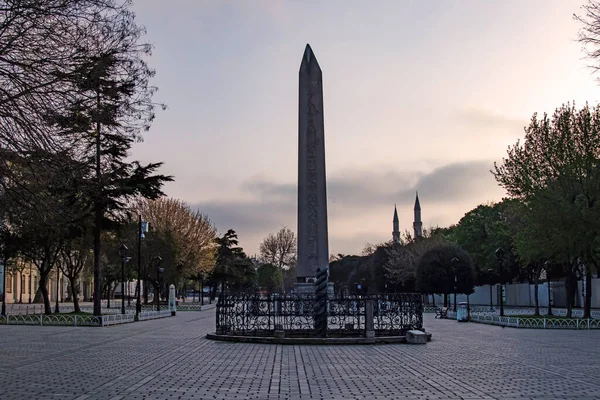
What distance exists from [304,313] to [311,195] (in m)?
6.03

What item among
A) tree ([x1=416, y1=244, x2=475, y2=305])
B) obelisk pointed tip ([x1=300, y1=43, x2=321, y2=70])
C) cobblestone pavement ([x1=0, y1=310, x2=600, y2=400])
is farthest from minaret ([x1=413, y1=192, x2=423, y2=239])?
cobblestone pavement ([x1=0, y1=310, x2=600, y2=400])

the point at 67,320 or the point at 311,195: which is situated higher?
the point at 311,195

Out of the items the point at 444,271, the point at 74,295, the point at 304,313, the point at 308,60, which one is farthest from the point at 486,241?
the point at 304,313

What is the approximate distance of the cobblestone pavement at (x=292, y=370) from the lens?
10984 millimetres

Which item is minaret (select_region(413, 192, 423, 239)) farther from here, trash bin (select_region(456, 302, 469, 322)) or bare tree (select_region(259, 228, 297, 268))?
trash bin (select_region(456, 302, 469, 322))

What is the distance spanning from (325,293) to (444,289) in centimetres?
4088

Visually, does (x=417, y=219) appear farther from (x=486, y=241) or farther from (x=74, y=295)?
(x=74, y=295)

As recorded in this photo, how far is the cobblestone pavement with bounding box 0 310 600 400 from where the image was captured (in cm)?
1098

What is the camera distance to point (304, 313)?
22438 mm

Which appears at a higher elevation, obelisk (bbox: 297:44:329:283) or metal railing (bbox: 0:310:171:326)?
obelisk (bbox: 297:44:329:283)

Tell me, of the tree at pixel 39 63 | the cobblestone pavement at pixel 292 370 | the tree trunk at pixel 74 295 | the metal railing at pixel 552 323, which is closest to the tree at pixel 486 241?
the metal railing at pixel 552 323

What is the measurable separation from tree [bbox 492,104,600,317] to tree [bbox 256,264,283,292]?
196 ft

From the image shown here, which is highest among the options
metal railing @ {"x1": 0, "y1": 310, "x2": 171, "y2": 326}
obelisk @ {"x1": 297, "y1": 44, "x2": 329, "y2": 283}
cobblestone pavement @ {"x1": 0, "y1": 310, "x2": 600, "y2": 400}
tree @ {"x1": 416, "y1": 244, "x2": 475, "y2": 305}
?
obelisk @ {"x1": 297, "y1": 44, "x2": 329, "y2": 283}

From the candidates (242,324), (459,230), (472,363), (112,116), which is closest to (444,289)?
(459,230)
